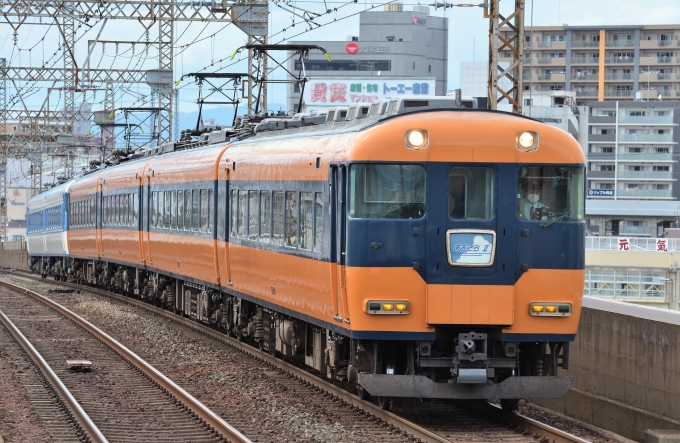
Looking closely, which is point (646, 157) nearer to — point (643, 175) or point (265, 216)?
point (643, 175)

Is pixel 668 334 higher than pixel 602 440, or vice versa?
pixel 668 334

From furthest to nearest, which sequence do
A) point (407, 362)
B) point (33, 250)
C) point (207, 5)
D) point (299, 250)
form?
point (33, 250) < point (207, 5) < point (299, 250) < point (407, 362)

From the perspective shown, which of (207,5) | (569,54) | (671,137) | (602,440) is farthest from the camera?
(569,54)

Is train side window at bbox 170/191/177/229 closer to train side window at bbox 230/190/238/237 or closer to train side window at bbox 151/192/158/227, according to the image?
train side window at bbox 151/192/158/227

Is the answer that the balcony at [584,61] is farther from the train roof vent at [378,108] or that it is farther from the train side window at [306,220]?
the train roof vent at [378,108]

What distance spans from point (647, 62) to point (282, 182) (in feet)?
360

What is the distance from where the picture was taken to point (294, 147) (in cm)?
1259

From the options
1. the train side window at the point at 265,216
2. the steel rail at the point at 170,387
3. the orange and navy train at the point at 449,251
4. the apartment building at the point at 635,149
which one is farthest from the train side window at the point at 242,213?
the apartment building at the point at 635,149

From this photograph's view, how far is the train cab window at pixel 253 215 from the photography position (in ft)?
46.8

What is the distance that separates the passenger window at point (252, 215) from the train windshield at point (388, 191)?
4.10 metres

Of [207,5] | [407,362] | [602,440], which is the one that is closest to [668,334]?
[602,440]

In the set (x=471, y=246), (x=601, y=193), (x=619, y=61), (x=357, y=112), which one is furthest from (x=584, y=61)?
(x=471, y=246)

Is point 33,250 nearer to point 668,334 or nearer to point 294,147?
point 294,147

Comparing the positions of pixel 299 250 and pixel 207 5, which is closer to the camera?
pixel 299 250
